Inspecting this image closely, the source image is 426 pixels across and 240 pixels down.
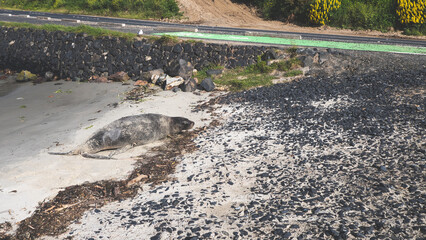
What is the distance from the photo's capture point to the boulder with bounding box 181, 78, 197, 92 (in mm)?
15188

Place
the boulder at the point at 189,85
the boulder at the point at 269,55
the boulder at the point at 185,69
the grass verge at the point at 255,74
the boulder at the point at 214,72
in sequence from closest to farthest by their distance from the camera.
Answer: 1. the grass verge at the point at 255,74
2. the boulder at the point at 189,85
3. the boulder at the point at 269,55
4. the boulder at the point at 214,72
5. the boulder at the point at 185,69

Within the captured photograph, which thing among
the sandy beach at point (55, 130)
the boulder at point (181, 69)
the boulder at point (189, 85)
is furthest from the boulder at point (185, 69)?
the sandy beach at point (55, 130)

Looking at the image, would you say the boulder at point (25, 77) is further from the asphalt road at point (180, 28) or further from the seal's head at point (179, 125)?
the seal's head at point (179, 125)

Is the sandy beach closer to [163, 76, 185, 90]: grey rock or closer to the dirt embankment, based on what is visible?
[163, 76, 185, 90]: grey rock

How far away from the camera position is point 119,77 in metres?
18.1

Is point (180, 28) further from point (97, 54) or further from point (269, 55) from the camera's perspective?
point (269, 55)

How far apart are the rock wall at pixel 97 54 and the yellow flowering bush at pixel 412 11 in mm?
12608

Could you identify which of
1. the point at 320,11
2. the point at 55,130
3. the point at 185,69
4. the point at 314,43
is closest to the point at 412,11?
the point at 320,11

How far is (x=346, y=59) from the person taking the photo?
51.3 feet

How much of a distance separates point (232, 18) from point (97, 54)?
40.1 feet

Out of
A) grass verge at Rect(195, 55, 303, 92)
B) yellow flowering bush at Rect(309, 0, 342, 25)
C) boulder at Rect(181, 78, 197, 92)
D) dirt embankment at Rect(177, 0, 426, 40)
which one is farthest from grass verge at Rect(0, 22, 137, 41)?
yellow flowering bush at Rect(309, 0, 342, 25)

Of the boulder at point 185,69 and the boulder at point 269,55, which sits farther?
the boulder at point 185,69

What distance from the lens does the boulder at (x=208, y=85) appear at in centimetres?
1500

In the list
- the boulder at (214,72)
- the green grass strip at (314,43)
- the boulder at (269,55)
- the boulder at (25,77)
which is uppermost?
the green grass strip at (314,43)
